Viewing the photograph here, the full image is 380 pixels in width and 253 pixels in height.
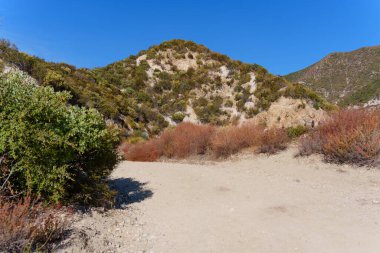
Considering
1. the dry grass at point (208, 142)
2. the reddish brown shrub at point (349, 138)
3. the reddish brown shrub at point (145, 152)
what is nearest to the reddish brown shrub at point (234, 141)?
the dry grass at point (208, 142)

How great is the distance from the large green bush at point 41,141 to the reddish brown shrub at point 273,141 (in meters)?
8.39

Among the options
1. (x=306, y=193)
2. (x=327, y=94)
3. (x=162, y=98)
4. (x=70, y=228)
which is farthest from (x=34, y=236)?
(x=327, y=94)

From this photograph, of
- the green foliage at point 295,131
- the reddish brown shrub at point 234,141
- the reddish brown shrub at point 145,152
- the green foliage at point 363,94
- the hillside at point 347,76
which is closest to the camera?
the reddish brown shrub at point 234,141

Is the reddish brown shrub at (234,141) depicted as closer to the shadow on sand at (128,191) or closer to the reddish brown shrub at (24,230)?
the shadow on sand at (128,191)

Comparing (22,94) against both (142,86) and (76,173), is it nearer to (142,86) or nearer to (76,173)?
(76,173)

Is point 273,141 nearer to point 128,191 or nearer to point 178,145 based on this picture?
point 178,145

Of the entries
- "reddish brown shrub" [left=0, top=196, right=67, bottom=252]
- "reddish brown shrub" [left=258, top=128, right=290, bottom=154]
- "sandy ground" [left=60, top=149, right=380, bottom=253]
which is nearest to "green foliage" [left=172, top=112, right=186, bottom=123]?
"reddish brown shrub" [left=258, top=128, right=290, bottom=154]

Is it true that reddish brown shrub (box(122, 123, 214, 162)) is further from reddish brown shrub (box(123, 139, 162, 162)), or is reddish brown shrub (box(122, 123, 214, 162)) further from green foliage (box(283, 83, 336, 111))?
green foliage (box(283, 83, 336, 111))

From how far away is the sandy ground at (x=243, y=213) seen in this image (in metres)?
5.10

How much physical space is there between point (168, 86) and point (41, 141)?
2629 cm

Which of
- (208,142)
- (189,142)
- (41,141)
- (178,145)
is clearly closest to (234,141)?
(208,142)

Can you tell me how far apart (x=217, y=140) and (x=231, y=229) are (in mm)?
8080

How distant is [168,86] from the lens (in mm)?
31234

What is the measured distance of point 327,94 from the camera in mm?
53406
